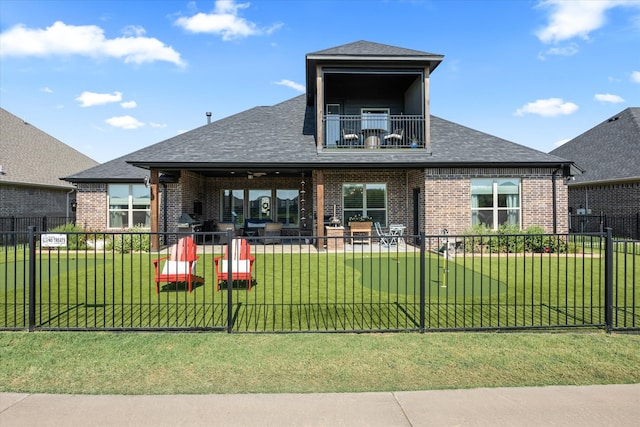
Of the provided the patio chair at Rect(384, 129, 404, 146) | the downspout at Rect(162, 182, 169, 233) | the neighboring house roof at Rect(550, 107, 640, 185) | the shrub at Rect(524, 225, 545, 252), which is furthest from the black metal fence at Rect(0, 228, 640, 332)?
the neighboring house roof at Rect(550, 107, 640, 185)

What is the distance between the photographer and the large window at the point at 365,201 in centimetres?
1772

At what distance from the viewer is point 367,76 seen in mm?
17250

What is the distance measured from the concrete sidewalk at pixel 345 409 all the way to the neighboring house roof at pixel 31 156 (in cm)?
2117

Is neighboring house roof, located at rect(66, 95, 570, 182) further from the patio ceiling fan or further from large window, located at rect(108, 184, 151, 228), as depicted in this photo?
the patio ceiling fan

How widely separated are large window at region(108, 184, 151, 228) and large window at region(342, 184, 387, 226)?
359 inches

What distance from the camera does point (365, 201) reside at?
17.8m

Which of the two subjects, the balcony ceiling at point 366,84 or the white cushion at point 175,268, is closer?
the white cushion at point 175,268

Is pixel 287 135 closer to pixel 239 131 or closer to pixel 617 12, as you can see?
pixel 239 131

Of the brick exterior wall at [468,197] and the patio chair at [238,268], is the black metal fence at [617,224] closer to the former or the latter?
the brick exterior wall at [468,197]

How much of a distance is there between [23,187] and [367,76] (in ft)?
63.6

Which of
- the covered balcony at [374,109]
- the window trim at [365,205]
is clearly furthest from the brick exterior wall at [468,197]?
the window trim at [365,205]

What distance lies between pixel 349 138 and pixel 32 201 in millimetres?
18623

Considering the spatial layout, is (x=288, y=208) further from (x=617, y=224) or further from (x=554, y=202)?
(x=617, y=224)

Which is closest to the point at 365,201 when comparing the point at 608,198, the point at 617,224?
the point at 617,224
